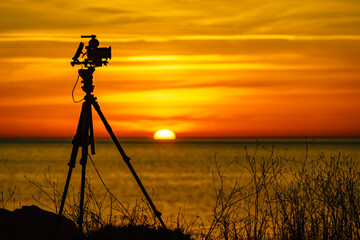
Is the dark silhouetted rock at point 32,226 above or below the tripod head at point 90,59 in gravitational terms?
below

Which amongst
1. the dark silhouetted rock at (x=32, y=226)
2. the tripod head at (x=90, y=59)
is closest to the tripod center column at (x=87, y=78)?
the tripod head at (x=90, y=59)

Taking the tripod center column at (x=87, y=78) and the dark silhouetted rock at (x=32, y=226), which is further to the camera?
the dark silhouetted rock at (x=32, y=226)

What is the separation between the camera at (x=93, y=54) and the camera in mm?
6863

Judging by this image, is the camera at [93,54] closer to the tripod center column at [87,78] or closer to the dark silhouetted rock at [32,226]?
the tripod center column at [87,78]

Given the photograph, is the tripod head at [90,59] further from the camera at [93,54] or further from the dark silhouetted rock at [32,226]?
the dark silhouetted rock at [32,226]

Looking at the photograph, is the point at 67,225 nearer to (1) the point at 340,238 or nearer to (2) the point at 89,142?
(2) the point at 89,142

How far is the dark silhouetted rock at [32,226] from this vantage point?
730 centimetres

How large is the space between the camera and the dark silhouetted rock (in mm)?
2077

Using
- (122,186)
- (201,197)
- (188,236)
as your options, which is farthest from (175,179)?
(188,236)

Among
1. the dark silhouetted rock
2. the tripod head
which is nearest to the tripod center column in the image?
the tripod head

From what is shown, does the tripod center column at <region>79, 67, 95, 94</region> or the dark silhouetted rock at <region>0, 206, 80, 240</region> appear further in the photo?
the dark silhouetted rock at <region>0, 206, 80, 240</region>

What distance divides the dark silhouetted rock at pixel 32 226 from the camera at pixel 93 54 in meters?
2.08

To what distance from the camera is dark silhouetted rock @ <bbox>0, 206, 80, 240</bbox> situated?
7297mm

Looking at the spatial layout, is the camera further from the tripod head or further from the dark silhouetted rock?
the dark silhouetted rock
